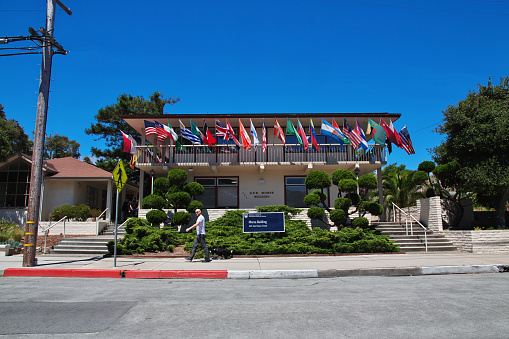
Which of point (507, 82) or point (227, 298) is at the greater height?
point (507, 82)

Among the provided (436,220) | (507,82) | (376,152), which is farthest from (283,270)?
(507,82)

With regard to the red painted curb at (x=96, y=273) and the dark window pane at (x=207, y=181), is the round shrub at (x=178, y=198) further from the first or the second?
the red painted curb at (x=96, y=273)

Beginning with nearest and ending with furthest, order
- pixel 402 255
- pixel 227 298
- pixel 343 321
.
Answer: pixel 343 321 < pixel 227 298 < pixel 402 255

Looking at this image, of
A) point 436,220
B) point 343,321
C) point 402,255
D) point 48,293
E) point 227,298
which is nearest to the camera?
point 343,321

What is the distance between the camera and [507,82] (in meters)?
16.1

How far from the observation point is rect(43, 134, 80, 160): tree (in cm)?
4453

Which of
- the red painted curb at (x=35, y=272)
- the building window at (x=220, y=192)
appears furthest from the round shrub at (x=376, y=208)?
the red painted curb at (x=35, y=272)

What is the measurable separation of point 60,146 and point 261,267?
43.7m

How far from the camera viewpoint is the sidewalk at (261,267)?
922 centimetres

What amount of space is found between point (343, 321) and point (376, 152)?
52.5 ft

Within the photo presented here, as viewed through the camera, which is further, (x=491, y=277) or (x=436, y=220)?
(x=436, y=220)

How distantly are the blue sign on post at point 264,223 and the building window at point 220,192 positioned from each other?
608cm

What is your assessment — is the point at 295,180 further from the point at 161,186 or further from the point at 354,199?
the point at 161,186

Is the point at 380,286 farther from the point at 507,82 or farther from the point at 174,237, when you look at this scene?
the point at 507,82
